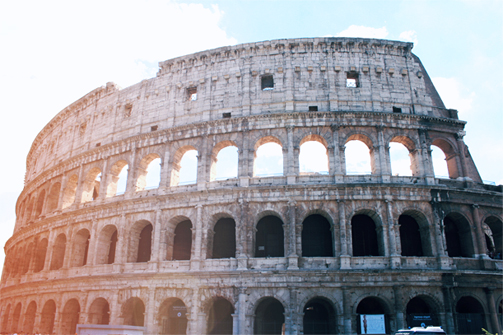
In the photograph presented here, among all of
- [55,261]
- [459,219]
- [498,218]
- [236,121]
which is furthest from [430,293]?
[55,261]

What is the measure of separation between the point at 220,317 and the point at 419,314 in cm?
1055

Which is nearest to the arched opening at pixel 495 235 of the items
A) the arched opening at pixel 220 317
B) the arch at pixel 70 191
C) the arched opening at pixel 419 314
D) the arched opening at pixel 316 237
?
the arched opening at pixel 419 314

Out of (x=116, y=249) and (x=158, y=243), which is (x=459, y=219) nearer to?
(x=158, y=243)

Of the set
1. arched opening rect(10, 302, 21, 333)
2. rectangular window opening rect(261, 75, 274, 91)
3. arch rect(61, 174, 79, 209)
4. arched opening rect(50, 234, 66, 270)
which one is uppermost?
rectangular window opening rect(261, 75, 274, 91)

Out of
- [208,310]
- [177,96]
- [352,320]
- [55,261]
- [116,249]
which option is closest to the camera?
[352,320]

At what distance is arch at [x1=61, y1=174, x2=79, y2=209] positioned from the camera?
96.9 feet

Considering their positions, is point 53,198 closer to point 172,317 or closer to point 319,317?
point 172,317

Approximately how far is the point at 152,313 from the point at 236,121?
12.2 meters

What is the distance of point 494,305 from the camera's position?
20.0 m

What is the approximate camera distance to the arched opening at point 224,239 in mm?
22594

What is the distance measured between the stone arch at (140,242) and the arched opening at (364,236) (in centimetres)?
1265

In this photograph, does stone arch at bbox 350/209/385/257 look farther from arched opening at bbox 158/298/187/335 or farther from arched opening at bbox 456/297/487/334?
arched opening at bbox 158/298/187/335

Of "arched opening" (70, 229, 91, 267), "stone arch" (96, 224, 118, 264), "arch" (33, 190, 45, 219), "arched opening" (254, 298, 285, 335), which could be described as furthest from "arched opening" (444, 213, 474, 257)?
"arch" (33, 190, 45, 219)

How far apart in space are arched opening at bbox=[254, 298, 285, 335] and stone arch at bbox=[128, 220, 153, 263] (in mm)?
8084
